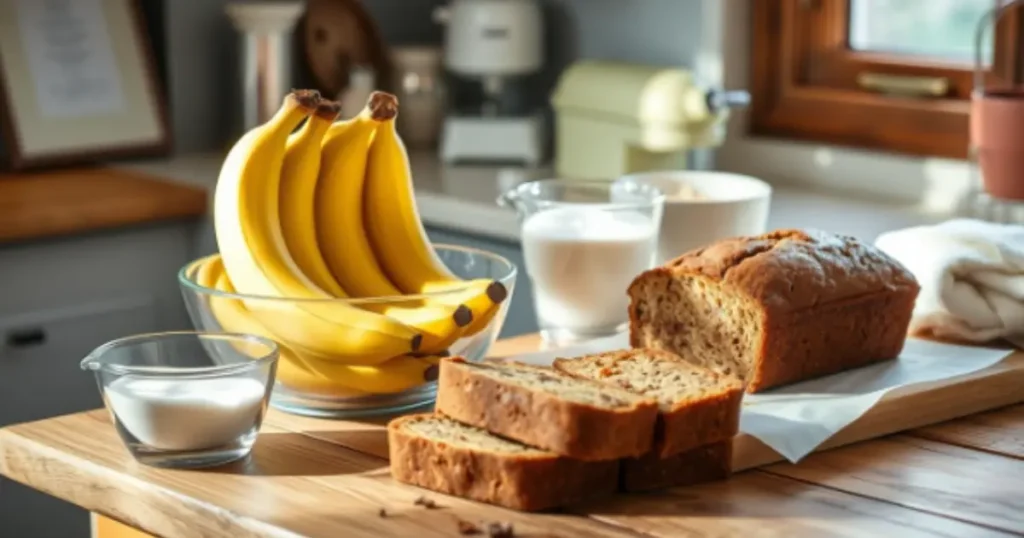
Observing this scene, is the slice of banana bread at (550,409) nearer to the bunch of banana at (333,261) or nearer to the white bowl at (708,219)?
the bunch of banana at (333,261)

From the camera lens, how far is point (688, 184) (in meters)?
1.86

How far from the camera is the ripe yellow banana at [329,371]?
140cm

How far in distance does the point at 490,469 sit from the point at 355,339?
0.23 m

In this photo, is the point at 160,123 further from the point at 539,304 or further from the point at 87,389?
the point at 539,304

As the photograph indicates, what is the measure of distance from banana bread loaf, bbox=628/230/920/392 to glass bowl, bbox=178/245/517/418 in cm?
17

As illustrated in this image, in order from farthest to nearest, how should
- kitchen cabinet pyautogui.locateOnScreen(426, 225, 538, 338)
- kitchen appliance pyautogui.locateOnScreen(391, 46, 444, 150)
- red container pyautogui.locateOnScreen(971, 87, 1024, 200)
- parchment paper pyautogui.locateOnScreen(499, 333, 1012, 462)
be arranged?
kitchen appliance pyautogui.locateOnScreen(391, 46, 444, 150)
kitchen cabinet pyautogui.locateOnScreen(426, 225, 538, 338)
red container pyautogui.locateOnScreen(971, 87, 1024, 200)
parchment paper pyautogui.locateOnScreen(499, 333, 1012, 462)

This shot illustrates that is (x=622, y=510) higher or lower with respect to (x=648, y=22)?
lower

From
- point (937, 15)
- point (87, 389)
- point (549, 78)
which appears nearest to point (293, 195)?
point (87, 389)

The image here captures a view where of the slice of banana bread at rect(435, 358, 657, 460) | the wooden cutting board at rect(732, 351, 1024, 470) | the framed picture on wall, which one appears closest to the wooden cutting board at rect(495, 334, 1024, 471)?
the wooden cutting board at rect(732, 351, 1024, 470)

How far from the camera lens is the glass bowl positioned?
1.36 metres

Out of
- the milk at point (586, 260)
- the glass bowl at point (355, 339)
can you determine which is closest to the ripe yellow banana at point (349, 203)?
the glass bowl at point (355, 339)

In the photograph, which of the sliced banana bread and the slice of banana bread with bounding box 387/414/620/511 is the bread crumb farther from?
the sliced banana bread

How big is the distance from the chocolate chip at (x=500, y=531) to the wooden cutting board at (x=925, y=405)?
0.77 feet

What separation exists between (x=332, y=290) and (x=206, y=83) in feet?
5.93
